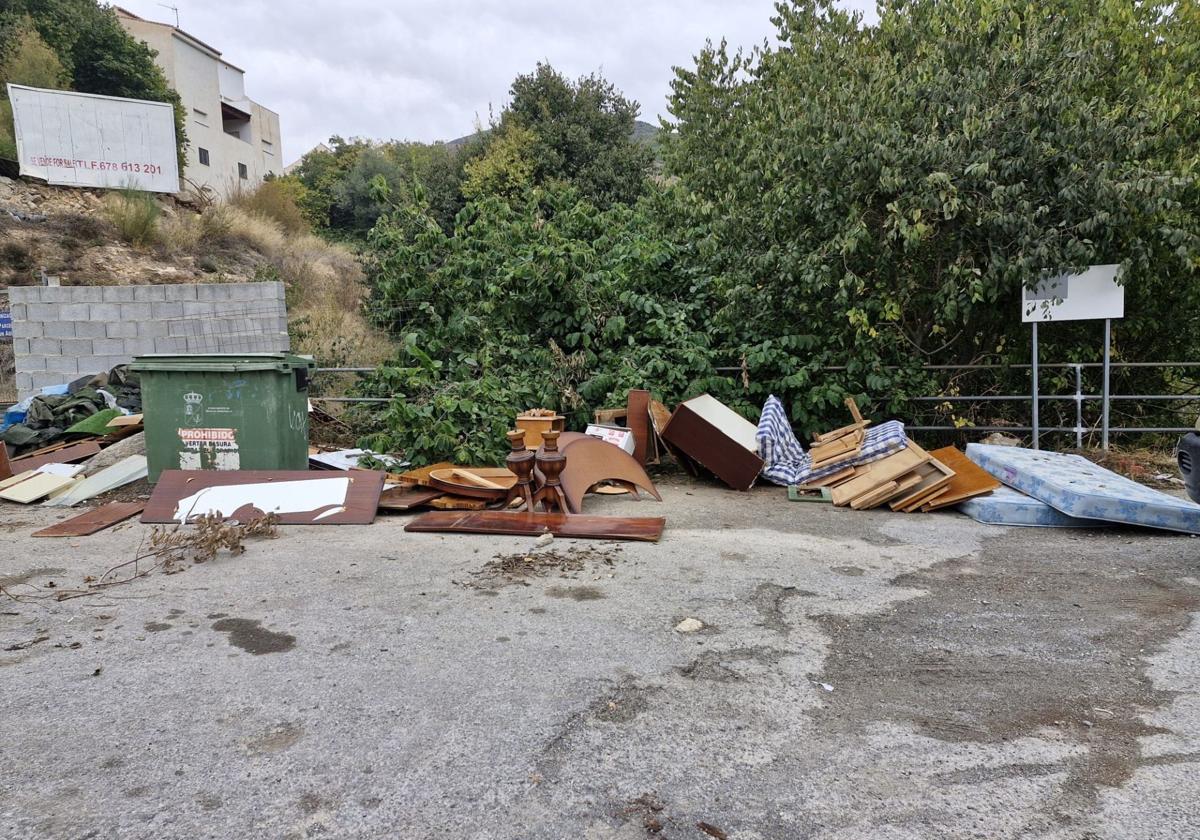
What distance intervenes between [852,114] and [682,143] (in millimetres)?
4801

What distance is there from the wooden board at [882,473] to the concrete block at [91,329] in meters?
9.01

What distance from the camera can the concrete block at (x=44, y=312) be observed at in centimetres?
980

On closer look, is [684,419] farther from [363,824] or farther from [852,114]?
[363,824]

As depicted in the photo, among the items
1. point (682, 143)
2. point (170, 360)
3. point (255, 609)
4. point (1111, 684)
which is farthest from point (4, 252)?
point (1111, 684)

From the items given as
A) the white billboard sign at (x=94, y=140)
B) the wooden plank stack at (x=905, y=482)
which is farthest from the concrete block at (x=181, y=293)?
the white billboard sign at (x=94, y=140)

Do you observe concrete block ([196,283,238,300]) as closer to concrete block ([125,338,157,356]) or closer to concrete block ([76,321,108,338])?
concrete block ([125,338,157,356])

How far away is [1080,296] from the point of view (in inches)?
291

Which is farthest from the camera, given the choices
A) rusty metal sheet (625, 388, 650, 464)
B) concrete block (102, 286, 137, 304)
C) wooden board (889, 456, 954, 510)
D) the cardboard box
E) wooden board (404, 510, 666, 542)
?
concrete block (102, 286, 137, 304)

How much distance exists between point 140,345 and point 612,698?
30.1 ft

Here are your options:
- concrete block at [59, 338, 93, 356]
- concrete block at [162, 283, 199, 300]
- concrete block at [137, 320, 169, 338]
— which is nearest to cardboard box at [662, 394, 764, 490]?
concrete block at [162, 283, 199, 300]

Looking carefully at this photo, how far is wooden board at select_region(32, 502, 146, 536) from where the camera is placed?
18.5ft

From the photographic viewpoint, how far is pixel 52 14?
27797mm

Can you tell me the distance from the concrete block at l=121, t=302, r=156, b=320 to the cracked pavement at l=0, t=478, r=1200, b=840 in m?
5.66

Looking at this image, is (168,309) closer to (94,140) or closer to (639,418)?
(639,418)
